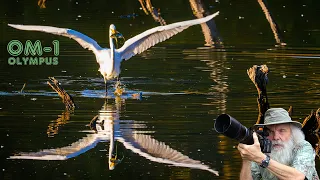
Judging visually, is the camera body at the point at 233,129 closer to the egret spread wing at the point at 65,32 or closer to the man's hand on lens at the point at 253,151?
the man's hand on lens at the point at 253,151

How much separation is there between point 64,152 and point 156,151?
34.3 inches

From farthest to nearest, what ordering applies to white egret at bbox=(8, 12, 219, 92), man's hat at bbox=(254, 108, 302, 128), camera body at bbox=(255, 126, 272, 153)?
white egret at bbox=(8, 12, 219, 92)
man's hat at bbox=(254, 108, 302, 128)
camera body at bbox=(255, 126, 272, 153)

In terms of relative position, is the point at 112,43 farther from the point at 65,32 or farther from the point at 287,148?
the point at 287,148

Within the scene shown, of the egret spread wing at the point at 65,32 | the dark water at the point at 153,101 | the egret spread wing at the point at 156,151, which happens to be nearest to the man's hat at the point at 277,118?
the dark water at the point at 153,101

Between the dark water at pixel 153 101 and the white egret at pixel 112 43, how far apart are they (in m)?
0.29

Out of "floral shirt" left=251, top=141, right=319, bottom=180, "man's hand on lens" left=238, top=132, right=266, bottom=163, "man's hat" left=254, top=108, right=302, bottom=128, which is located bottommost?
"floral shirt" left=251, top=141, right=319, bottom=180

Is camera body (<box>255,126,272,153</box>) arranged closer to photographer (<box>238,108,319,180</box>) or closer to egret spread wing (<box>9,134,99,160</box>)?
photographer (<box>238,108,319,180</box>)

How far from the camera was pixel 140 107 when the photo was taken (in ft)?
45.9

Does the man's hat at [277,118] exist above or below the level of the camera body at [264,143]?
above

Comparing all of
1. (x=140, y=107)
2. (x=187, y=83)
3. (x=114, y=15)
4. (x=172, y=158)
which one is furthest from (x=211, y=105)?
(x=114, y=15)

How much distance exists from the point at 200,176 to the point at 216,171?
246 millimetres

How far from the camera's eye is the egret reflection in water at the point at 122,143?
10.7 meters

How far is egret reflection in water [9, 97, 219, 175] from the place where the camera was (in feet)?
35.2

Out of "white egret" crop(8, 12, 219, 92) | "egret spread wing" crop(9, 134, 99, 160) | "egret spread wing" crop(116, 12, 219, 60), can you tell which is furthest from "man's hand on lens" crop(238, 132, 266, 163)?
"egret spread wing" crop(116, 12, 219, 60)
